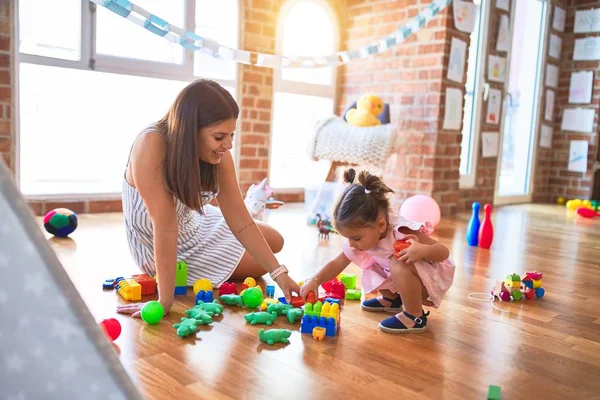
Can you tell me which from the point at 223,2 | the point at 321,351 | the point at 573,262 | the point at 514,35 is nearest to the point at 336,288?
the point at 321,351

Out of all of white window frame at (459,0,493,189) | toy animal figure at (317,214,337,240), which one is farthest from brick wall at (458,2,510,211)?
toy animal figure at (317,214,337,240)

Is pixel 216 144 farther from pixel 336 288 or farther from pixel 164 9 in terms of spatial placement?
pixel 164 9

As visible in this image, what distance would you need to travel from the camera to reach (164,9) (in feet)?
11.7

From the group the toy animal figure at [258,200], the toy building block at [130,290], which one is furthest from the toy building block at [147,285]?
the toy animal figure at [258,200]

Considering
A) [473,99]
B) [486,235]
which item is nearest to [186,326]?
[486,235]

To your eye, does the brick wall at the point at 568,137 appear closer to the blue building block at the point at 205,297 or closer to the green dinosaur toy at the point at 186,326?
the blue building block at the point at 205,297

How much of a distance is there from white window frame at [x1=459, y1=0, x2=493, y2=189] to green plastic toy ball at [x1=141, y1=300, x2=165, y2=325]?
138 inches

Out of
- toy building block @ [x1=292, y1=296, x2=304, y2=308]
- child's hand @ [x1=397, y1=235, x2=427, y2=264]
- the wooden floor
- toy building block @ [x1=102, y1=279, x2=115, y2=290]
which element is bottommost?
the wooden floor

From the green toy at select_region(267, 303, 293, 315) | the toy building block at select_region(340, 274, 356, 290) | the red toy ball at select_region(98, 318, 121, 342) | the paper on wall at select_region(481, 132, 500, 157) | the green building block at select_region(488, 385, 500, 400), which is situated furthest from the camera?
the paper on wall at select_region(481, 132, 500, 157)

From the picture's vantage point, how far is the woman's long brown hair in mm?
1590

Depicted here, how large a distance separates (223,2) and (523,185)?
3.46 meters

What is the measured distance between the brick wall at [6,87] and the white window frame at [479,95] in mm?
3184

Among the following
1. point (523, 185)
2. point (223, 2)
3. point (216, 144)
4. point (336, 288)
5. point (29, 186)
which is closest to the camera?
point (216, 144)

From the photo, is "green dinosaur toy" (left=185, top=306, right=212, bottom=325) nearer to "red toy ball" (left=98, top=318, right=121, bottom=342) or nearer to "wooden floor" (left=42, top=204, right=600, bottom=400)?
"wooden floor" (left=42, top=204, right=600, bottom=400)
